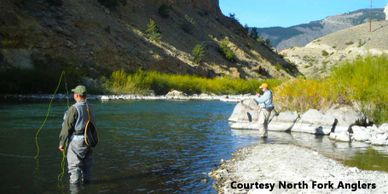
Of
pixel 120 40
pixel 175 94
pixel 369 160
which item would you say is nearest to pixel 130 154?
pixel 369 160

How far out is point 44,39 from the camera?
46531 millimetres

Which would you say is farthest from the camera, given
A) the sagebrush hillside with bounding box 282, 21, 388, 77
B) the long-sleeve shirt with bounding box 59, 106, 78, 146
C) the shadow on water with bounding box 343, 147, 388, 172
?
the sagebrush hillside with bounding box 282, 21, 388, 77

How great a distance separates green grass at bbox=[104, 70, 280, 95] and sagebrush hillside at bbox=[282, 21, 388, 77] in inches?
2640

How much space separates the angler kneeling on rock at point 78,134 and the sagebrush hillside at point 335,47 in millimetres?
117969

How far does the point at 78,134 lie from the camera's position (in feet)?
30.1

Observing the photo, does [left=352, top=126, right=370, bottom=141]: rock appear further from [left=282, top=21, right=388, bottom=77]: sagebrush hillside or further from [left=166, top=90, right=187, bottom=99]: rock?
[left=282, top=21, right=388, bottom=77]: sagebrush hillside

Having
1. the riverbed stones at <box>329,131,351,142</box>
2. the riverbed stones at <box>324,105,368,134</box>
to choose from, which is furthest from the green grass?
the riverbed stones at <box>329,131,351,142</box>

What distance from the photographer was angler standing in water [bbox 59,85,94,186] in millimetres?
9094

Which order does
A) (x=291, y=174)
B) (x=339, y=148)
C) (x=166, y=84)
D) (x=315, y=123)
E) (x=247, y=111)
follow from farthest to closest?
(x=166, y=84) → (x=247, y=111) → (x=315, y=123) → (x=339, y=148) → (x=291, y=174)

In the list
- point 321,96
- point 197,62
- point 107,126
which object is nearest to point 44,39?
point 197,62

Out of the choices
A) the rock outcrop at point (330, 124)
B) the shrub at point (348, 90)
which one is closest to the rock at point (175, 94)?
the shrub at point (348, 90)

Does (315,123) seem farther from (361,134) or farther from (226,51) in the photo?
(226,51)

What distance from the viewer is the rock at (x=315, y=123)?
1869 centimetres

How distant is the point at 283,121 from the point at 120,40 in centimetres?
3829
